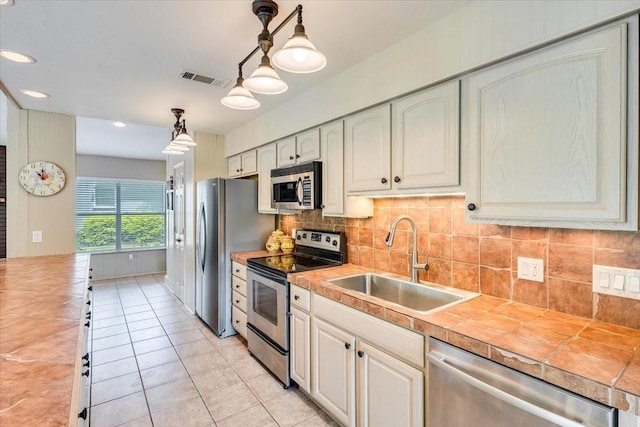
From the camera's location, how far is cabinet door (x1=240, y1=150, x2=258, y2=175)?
3.59 metres

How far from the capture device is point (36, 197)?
121 inches

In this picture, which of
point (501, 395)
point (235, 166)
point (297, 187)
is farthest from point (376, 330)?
point (235, 166)

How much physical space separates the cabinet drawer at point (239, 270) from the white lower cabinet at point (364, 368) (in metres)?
1.25

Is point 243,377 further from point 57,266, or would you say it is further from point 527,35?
point 527,35

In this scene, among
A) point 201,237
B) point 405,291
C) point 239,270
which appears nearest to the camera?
point 405,291

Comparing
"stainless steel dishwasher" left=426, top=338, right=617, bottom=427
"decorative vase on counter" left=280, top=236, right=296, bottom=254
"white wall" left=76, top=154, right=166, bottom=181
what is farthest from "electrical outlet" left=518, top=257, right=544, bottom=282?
"white wall" left=76, top=154, right=166, bottom=181

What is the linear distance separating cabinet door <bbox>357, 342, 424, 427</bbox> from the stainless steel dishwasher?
0.26 feet

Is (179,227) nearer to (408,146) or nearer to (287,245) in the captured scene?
(287,245)

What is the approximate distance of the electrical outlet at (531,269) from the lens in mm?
1540

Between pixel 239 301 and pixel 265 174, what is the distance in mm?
1382

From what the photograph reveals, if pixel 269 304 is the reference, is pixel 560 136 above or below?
above

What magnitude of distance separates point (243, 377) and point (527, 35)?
292 centimetres

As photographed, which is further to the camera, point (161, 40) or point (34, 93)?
point (34, 93)

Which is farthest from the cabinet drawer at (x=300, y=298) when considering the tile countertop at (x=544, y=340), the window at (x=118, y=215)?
the window at (x=118, y=215)
